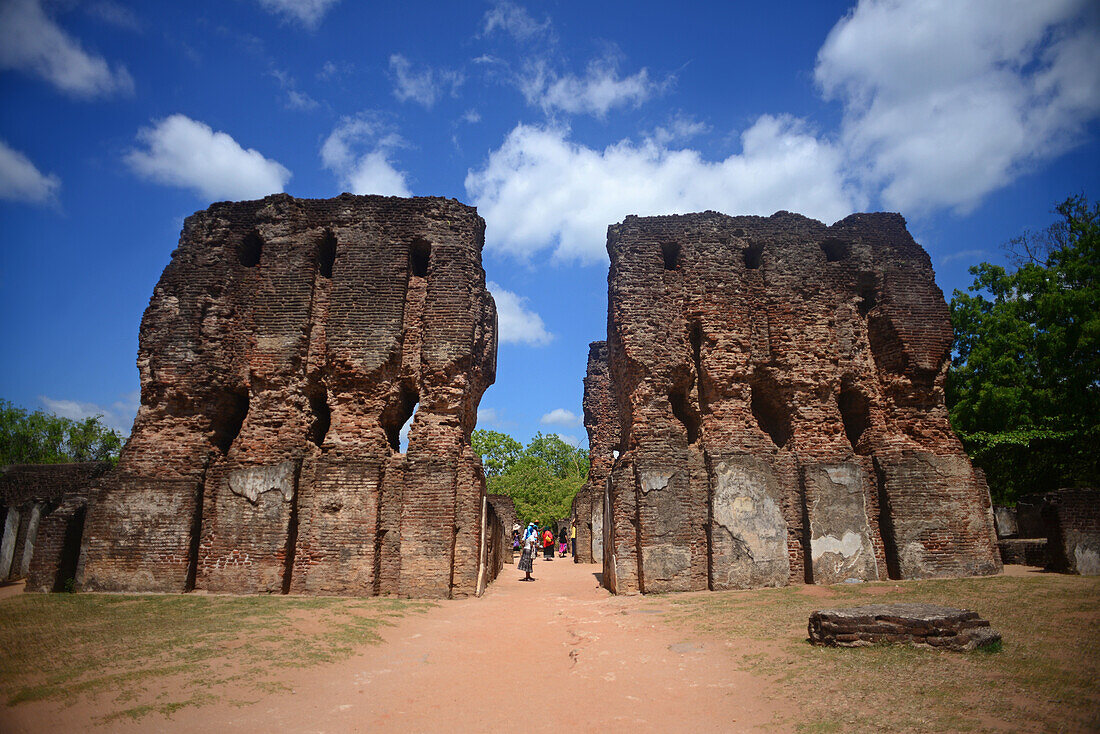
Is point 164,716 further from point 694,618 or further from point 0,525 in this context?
point 0,525

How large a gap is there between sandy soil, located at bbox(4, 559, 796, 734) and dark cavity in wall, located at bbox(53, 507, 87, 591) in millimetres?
7323

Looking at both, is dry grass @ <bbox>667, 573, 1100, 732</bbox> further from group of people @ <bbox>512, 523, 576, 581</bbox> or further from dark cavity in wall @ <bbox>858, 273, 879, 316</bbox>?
group of people @ <bbox>512, 523, 576, 581</bbox>

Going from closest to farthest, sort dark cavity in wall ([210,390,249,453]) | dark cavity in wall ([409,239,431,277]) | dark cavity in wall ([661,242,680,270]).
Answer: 1. dark cavity in wall ([210,390,249,453])
2. dark cavity in wall ([409,239,431,277])
3. dark cavity in wall ([661,242,680,270])

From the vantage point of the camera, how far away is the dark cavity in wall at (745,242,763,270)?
46.5ft

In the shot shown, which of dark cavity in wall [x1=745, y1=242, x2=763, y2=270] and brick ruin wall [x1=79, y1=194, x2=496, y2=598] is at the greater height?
dark cavity in wall [x1=745, y1=242, x2=763, y2=270]

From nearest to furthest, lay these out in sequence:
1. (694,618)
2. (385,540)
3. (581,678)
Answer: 1. (581,678)
2. (694,618)
3. (385,540)

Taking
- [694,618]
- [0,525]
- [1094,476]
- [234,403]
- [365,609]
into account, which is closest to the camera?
[694,618]

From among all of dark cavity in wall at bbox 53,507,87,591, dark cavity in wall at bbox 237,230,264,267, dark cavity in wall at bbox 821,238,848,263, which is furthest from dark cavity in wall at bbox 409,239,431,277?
dark cavity in wall at bbox 821,238,848,263

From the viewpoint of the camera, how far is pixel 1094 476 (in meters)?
16.4

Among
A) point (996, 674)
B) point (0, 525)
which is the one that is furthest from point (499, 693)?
point (0, 525)

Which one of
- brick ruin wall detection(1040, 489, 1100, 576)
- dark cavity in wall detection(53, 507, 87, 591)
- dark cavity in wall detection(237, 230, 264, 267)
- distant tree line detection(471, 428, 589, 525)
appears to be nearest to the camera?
dark cavity in wall detection(53, 507, 87, 591)

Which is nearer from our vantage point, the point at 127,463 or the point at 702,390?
the point at 127,463

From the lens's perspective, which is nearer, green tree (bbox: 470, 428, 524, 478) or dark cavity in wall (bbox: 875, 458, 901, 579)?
dark cavity in wall (bbox: 875, 458, 901, 579)

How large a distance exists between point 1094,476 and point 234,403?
2256cm
